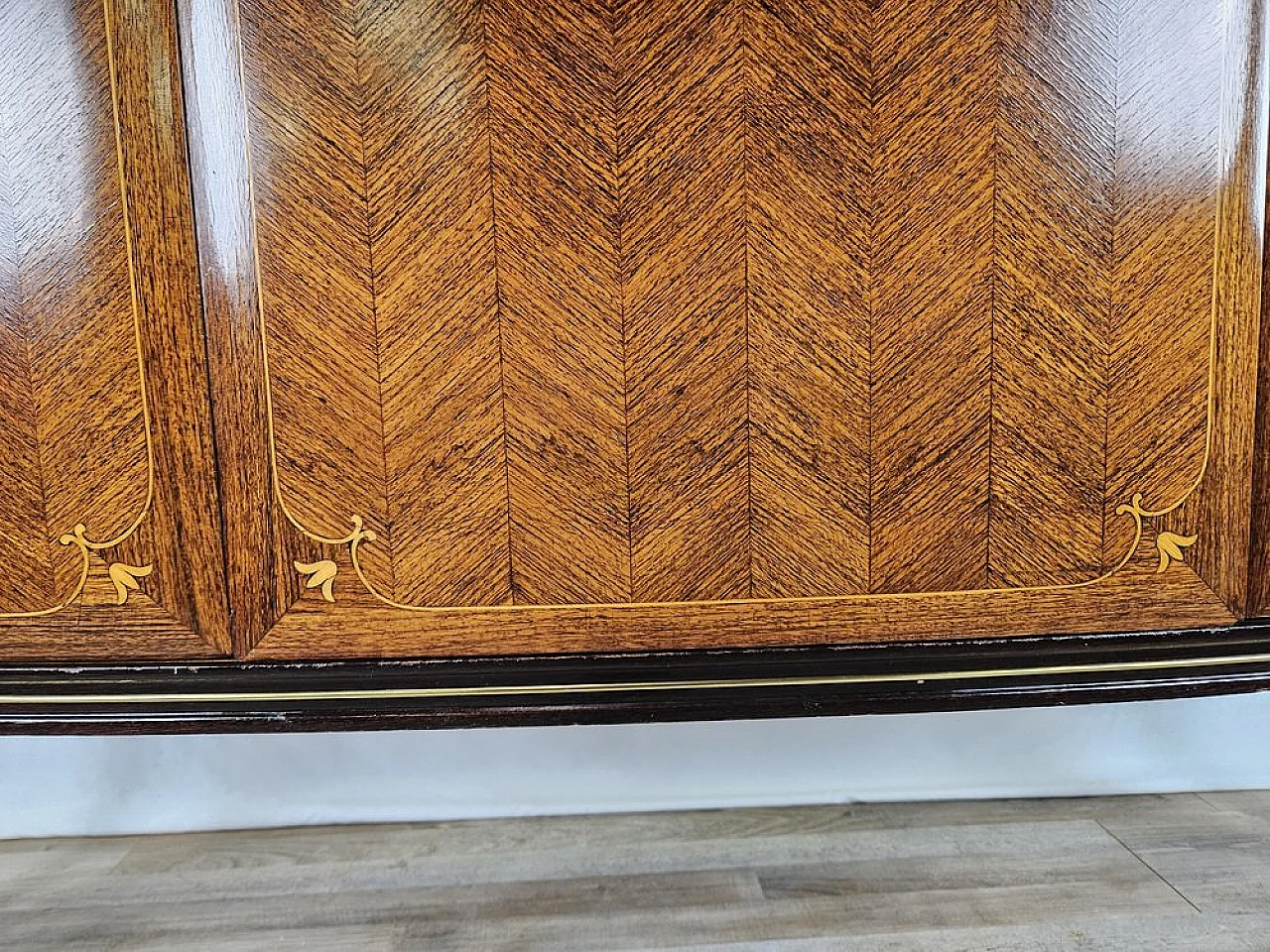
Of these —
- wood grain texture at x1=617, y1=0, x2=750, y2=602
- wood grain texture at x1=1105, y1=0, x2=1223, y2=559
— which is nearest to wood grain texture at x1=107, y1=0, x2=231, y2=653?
wood grain texture at x1=617, y1=0, x2=750, y2=602

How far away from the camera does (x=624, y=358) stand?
61 cm

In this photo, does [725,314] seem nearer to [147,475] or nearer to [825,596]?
[825,596]

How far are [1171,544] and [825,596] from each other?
0.23m

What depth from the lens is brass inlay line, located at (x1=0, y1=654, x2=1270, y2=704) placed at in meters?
0.60

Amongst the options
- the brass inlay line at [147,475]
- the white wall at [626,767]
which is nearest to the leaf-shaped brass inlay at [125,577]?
the brass inlay line at [147,475]

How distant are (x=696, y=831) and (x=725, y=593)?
39cm

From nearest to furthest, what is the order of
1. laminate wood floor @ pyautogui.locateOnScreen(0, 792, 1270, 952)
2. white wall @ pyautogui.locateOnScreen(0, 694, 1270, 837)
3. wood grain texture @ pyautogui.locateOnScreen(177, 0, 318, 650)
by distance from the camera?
wood grain texture @ pyautogui.locateOnScreen(177, 0, 318, 650) < laminate wood floor @ pyautogui.locateOnScreen(0, 792, 1270, 952) < white wall @ pyautogui.locateOnScreen(0, 694, 1270, 837)

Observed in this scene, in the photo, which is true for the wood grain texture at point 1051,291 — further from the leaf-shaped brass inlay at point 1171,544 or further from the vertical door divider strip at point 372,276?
the vertical door divider strip at point 372,276

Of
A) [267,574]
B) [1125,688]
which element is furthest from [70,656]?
[1125,688]

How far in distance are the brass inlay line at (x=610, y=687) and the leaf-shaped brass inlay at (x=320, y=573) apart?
0.21ft

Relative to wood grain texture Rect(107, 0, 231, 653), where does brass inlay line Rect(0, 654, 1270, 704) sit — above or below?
below

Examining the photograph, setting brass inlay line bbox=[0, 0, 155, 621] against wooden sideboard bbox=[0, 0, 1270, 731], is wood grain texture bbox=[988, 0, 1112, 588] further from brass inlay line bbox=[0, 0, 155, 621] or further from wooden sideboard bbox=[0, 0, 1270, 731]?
brass inlay line bbox=[0, 0, 155, 621]

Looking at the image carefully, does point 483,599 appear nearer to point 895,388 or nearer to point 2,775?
point 895,388

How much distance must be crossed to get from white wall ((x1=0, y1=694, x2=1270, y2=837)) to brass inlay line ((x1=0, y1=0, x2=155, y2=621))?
1.35 ft
